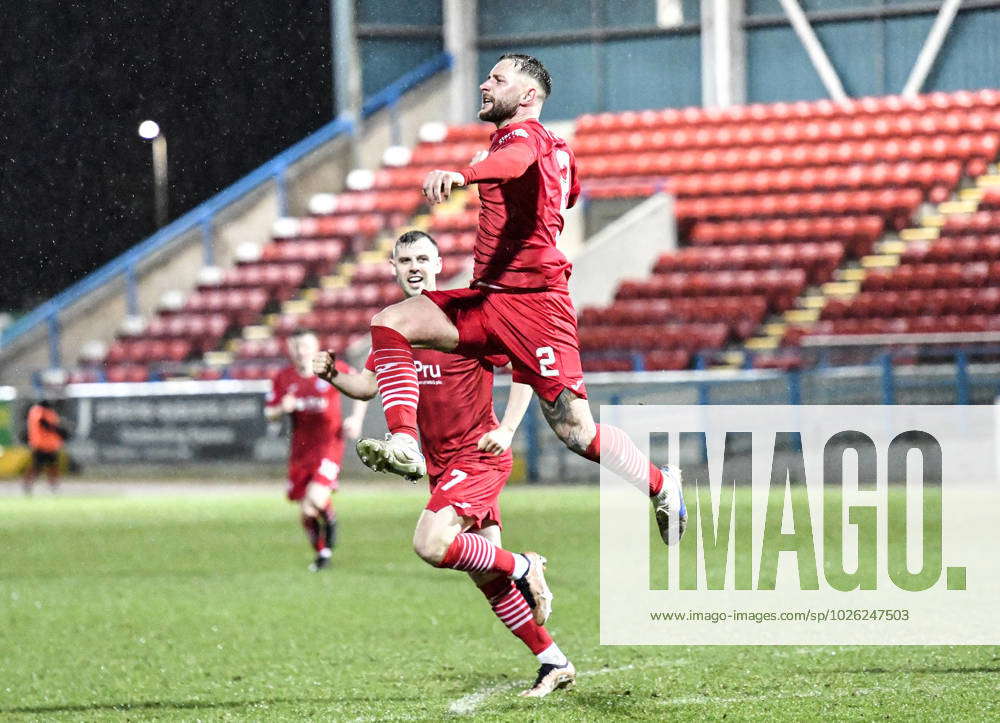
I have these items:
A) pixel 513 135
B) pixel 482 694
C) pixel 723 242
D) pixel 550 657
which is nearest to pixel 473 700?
pixel 482 694

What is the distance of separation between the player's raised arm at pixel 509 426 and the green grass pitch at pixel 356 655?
106cm

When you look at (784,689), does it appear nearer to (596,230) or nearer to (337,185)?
(596,230)

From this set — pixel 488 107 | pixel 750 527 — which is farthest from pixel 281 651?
pixel 750 527

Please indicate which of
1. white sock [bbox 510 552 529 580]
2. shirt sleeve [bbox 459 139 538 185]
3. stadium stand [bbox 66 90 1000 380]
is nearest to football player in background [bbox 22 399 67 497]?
stadium stand [bbox 66 90 1000 380]

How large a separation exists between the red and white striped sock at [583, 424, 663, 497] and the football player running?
18 millimetres

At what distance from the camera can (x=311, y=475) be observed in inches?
482

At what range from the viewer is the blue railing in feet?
85.2

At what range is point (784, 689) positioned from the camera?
267 inches

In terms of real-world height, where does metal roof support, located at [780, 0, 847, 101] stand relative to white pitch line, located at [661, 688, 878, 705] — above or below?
above

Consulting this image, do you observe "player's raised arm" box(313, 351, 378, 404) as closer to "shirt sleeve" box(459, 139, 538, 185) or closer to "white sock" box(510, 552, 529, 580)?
"white sock" box(510, 552, 529, 580)

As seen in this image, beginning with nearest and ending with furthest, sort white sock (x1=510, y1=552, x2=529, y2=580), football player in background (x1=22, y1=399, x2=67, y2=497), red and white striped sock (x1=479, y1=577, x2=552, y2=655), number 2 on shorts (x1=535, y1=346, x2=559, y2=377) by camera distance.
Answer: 1. number 2 on shorts (x1=535, y1=346, x2=559, y2=377)
2. white sock (x1=510, y1=552, x2=529, y2=580)
3. red and white striped sock (x1=479, y1=577, x2=552, y2=655)
4. football player in background (x1=22, y1=399, x2=67, y2=497)

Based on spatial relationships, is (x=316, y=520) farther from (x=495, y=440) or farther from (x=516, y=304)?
(x=516, y=304)

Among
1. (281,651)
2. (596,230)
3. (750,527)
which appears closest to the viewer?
(281,651)

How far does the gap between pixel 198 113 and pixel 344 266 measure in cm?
419
